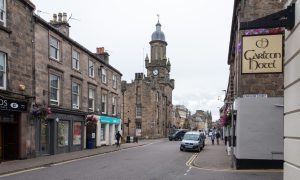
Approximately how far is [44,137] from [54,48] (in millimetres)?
6489

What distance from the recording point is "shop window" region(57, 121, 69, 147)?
2791 cm

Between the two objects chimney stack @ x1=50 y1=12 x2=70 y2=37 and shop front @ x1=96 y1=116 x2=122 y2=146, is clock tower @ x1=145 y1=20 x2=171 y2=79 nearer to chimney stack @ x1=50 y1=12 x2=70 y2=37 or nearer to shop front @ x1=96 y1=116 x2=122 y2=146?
shop front @ x1=96 y1=116 x2=122 y2=146

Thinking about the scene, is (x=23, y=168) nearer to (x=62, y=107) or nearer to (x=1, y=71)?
(x=1, y=71)

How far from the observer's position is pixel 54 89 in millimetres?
27297

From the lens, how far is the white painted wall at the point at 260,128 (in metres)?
19.2

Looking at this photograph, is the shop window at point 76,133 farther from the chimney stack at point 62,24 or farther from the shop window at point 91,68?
the chimney stack at point 62,24

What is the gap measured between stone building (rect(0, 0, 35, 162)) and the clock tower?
6606 centimetres

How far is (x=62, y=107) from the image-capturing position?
91.9 feet

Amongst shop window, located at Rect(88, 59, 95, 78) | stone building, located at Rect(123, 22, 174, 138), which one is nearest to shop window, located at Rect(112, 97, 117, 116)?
shop window, located at Rect(88, 59, 95, 78)

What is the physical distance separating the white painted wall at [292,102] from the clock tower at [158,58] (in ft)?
272

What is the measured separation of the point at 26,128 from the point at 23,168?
5233 millimetres

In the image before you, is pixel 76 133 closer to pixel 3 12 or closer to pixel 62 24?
pixel 62 24

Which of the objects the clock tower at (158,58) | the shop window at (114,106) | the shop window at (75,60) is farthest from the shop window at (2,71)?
the clock tower at (158,58)

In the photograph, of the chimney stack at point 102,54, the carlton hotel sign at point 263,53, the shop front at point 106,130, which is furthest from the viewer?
the chimney stack at point 102,54
